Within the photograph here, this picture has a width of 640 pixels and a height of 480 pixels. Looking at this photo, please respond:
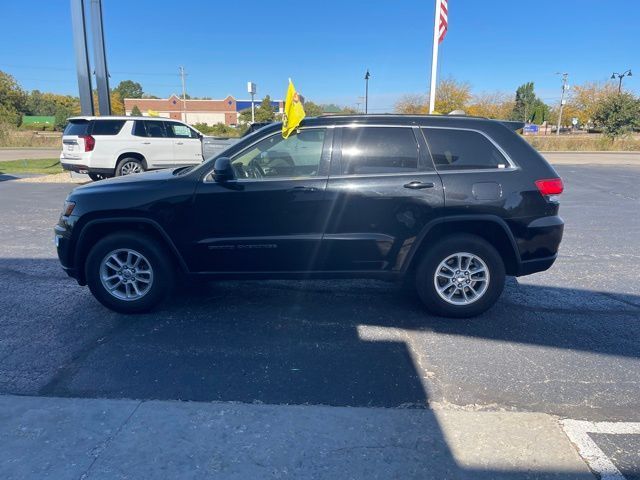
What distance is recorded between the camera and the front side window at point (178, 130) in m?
13.4

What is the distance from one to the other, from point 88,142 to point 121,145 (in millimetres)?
812

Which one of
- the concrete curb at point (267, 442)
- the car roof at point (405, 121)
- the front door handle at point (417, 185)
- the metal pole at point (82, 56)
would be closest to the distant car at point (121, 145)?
the metal pole at point (82, 56)

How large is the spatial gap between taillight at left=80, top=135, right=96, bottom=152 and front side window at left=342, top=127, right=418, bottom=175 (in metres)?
10.3

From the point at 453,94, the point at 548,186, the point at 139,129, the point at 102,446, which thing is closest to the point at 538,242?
the point at 548,186

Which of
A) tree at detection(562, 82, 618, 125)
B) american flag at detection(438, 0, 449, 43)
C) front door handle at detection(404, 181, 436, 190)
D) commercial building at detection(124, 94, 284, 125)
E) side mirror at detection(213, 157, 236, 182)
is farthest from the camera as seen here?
commercial building at detection(124, 94, 284, 125)

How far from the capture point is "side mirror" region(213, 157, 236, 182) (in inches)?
156

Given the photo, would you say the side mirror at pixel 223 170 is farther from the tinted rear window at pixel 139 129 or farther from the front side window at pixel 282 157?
the tinted rear window at pixel 139 129

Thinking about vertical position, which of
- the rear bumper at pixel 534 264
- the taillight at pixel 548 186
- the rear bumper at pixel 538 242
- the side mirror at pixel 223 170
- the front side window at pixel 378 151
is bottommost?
the rear bumper at pixel 534 264

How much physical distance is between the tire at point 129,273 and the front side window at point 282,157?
44.5 inches

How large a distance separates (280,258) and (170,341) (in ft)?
3.95

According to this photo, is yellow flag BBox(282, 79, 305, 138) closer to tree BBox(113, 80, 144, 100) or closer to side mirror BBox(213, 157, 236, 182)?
side mirror BBox(213, 157, 236, 182)

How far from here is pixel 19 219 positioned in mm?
8883

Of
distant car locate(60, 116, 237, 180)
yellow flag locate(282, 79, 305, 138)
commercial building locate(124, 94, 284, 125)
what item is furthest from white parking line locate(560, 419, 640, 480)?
commercial building locate(124, 94, 284, 125)

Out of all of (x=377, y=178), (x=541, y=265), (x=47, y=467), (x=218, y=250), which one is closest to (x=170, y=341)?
(x=218, y=250)
